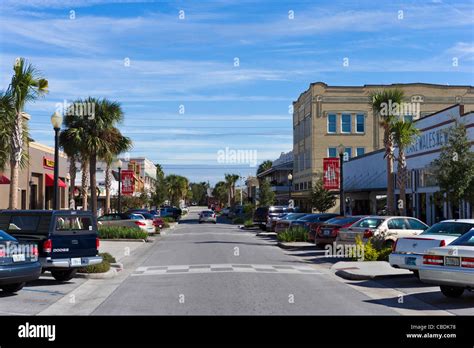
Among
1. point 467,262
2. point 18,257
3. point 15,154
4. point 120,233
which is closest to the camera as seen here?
point 467,262

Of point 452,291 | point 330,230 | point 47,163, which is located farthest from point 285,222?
point 452,291

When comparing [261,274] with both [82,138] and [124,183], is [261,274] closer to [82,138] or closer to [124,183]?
[82,138]

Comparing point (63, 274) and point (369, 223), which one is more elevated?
point (369, 223)

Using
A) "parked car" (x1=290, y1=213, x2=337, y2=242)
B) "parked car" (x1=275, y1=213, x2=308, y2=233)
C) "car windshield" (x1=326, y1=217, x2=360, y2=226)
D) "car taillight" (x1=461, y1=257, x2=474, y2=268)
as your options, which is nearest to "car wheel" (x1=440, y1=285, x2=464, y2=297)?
"car taillight" (x1=461, y1=257, x2=474, y2=268)

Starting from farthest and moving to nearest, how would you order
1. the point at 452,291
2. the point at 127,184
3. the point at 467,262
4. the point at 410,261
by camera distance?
the point at 127,184 < the point at 410,261 < the point at 452,291 < the point at 467,262

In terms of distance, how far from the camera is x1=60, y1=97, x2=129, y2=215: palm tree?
34.8 m

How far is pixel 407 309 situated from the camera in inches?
443

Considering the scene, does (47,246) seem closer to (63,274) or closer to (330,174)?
(63,274)

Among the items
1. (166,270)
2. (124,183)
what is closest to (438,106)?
(124,183)

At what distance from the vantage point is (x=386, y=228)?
20.5m

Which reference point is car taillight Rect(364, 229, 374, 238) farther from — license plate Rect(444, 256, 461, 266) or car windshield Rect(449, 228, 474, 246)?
license plate Rect(444, 256, 461, 266)

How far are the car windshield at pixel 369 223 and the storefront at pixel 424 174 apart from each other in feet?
11.8

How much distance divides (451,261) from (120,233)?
73.3 ft
